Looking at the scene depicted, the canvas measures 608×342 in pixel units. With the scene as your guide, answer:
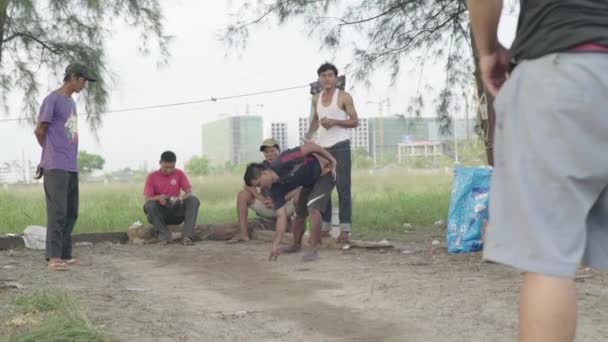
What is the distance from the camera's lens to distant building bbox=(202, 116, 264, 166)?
16.5 meters

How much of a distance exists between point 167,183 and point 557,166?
6.88 m

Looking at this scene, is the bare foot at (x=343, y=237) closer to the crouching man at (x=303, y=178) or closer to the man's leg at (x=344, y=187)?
the man's leg at (x=344, y=187)

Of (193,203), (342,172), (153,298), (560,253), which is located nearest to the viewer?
(560,253)

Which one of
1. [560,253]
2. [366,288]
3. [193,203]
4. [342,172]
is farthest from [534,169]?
[193,203]

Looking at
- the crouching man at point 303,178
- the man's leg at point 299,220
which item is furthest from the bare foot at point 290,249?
the crouching man at point 303,178

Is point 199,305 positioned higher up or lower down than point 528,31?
lower down

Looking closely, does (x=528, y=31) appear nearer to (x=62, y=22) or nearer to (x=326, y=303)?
(x=326, y=303)

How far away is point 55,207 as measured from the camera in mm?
5668

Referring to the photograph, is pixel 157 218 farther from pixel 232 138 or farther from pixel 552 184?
pixel 232 138

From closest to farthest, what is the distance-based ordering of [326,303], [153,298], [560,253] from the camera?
[560,253]
[326,303]
[153,298]

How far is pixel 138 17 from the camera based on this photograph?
29.1 feet

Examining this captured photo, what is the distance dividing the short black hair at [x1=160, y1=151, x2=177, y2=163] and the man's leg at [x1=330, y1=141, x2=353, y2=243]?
2.14 meters

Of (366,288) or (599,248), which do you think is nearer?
(599,248)

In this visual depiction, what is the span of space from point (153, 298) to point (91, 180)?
1275 centimetres
